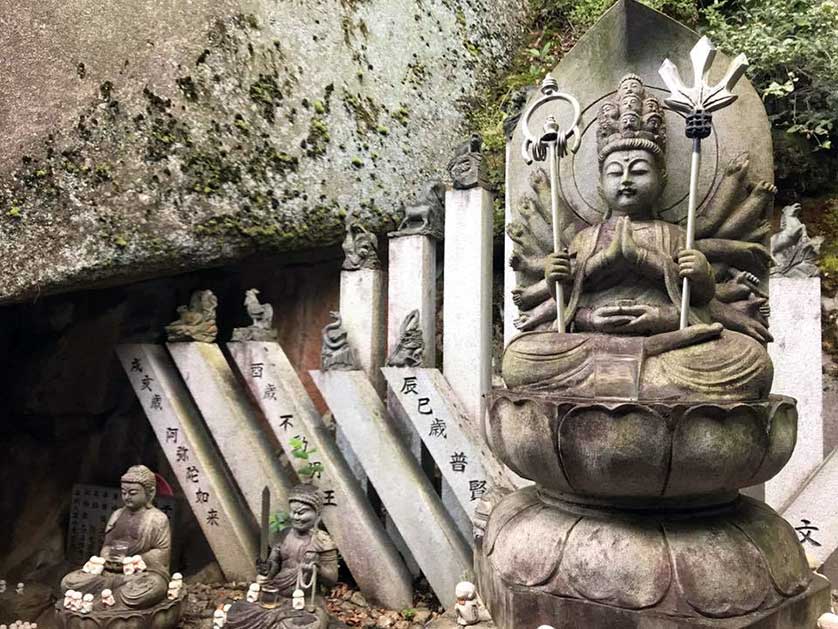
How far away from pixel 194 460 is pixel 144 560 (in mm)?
1120

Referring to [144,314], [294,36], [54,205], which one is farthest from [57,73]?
[144,314]

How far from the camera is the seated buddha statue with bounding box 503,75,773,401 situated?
114 inches

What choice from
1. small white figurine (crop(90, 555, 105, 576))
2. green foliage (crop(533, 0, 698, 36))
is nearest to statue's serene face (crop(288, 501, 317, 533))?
small white figurine (crop(90, 555, 105, 576))

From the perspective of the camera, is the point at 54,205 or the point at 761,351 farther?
the point at 54,205

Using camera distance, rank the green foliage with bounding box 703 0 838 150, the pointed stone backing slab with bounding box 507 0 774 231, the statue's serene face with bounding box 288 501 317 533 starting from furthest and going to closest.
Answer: the green foliage with bounding box 703 0 838 150, the statue's serene face with bounding box 288 501 317 533, the pointed stone backing slab with bounding box 507 0 774 231

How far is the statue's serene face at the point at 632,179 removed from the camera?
352cm

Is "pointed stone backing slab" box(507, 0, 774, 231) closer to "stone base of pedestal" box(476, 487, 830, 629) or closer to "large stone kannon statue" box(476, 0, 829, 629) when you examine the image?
"large stone kannon statue" box(476, 0, 829, 629)

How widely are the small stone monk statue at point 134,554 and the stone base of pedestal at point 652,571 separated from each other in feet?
11.1

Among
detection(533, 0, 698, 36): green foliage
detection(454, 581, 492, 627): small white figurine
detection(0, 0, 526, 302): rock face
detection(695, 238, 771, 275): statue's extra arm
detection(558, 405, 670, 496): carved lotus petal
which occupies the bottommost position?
detection(454, 581, 492, 627): small white figurine

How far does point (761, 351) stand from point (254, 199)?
4.81 metres

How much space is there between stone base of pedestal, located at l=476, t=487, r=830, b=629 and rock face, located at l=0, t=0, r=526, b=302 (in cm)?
426

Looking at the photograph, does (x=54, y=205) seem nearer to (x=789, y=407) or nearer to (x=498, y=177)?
(x=498, y=177)

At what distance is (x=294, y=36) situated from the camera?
6.84 metres

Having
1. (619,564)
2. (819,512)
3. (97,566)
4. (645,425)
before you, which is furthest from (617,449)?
(97,566)
